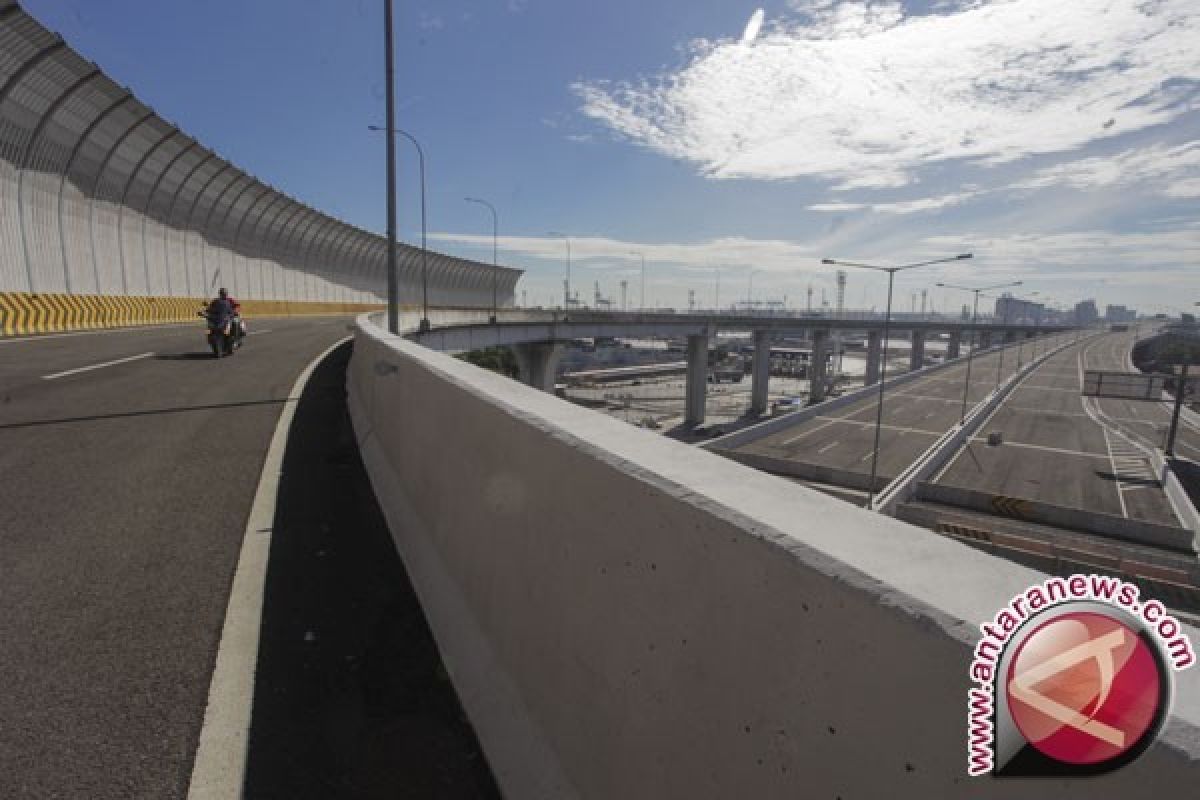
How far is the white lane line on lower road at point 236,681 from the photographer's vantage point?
264 cm

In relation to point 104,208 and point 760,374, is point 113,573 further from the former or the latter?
point 760,374

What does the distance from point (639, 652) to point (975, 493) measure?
105 ft

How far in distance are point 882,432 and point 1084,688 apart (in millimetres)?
49562

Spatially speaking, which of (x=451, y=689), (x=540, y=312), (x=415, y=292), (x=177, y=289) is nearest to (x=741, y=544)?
(x=451, y=689)

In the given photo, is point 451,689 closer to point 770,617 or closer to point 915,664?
point 770,617

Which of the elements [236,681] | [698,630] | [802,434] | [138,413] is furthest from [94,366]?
[802,434]

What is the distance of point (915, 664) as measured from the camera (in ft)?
4.31

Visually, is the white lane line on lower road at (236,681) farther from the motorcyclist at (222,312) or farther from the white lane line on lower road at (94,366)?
the motorcyclist at (222,312)

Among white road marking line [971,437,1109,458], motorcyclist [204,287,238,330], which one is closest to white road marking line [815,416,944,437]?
white road marking line [971,437,1109,458]

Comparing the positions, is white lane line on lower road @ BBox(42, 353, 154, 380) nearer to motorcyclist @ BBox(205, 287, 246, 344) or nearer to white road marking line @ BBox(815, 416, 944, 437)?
motorcyclist @ BBox(205, 287, 246, 344)

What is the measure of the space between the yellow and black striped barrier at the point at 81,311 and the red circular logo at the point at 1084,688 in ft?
58.4

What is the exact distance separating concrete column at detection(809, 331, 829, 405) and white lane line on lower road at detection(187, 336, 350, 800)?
9201 cm

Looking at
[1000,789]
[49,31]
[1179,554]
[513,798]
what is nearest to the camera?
[1000,789]

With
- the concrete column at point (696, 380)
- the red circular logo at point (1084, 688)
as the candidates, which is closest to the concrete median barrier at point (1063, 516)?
the red circular logo at point (1084, 688)
